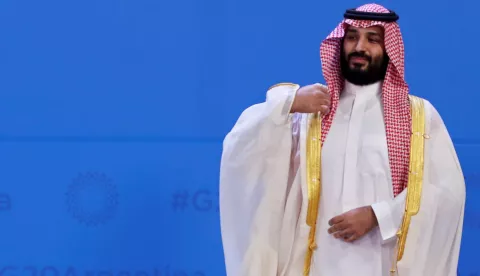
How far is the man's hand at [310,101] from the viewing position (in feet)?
9.27

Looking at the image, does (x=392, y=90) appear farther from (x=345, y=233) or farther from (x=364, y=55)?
(x=345, y=233)

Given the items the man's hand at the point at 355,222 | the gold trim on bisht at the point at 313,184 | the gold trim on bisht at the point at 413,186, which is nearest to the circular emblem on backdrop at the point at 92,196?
the gold trim on bisht at the point at 313,184

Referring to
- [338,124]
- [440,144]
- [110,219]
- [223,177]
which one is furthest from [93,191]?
[440,144]

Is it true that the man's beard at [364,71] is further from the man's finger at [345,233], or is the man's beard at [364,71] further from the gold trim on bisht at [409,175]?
the man's finger at [345,233]

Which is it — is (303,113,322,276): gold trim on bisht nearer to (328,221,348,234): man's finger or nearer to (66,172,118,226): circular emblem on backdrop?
(328,221,348,234): man's finger

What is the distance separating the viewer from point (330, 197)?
2.87 m

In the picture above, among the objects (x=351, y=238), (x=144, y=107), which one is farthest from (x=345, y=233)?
(x=144, y=107)

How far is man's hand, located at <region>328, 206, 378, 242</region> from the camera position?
9.18 feet

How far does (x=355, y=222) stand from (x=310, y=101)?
15.3 inches

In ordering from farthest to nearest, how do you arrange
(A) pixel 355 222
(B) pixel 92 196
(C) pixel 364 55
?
(B) pixel 92 196 → (C) pixel 364 55 → (A) pixel 355 222

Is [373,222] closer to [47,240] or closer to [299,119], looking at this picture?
[299,119]

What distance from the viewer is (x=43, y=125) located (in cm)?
363

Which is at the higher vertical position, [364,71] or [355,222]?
[364,71]

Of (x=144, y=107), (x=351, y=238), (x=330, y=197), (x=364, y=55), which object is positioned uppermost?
(x=364, y=55)
